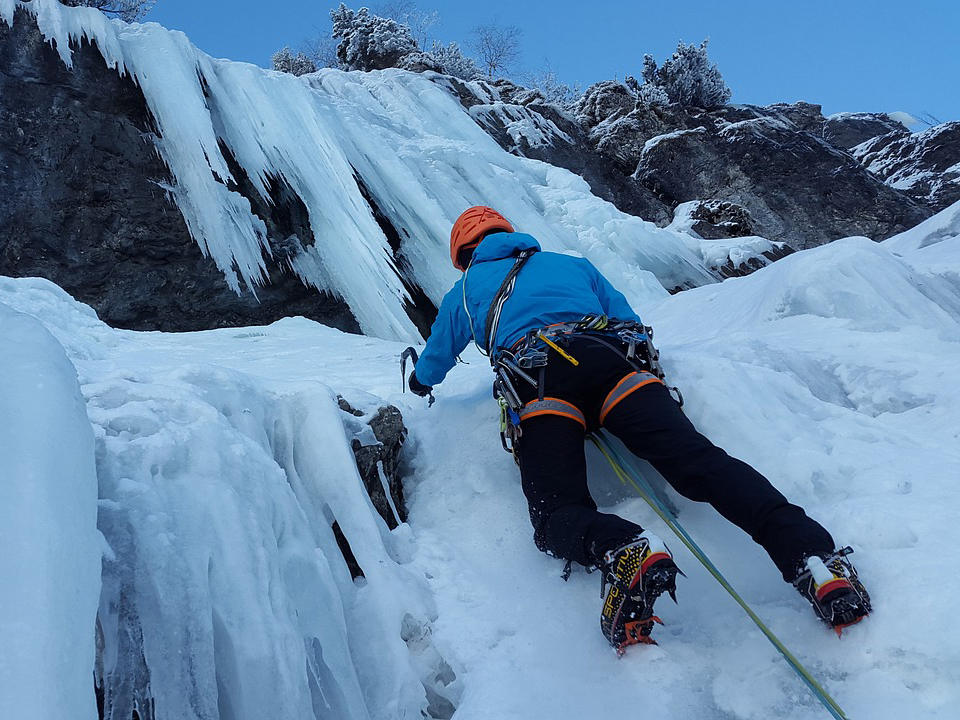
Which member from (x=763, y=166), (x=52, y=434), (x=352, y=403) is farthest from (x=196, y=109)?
(x=763, y=166)

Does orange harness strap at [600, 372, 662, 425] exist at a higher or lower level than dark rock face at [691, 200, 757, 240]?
lower

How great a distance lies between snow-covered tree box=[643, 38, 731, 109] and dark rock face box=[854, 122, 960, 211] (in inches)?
171

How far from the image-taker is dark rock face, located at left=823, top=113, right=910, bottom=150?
20.4 meters

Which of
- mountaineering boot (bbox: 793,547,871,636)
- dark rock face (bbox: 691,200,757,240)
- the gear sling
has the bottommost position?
mountaineering boot (bbox: 793,547,871,636)

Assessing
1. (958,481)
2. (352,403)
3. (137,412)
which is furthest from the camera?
(352,403)

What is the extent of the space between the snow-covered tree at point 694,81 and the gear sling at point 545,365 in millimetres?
12254

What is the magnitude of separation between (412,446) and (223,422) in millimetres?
1091

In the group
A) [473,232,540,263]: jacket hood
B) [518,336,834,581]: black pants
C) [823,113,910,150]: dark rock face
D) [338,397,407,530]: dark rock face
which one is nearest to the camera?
A: [518,336,834,581]: black pants

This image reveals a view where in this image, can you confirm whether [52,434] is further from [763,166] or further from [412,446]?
[763,166]

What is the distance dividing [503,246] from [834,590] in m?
1.78

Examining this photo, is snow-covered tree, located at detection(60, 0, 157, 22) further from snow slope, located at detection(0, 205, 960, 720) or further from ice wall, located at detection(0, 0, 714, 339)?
snow slope, located at detection(0, 205, 960, 720)

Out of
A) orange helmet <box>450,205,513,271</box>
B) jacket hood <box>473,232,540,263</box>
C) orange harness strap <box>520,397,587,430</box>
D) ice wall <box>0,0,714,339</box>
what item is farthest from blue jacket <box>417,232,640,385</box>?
ice wall <box>0,0,714,339</box>

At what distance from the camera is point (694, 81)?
1301cm

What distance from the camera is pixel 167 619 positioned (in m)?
1.23
